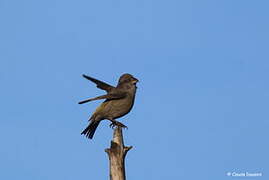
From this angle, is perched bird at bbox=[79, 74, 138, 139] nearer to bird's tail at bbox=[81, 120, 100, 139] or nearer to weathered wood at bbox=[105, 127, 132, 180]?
bird's tail at bbox=[81, 120, 100, 139]

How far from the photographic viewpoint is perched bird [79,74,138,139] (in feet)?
53.2

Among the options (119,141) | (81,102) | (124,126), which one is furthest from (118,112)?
(119,141)

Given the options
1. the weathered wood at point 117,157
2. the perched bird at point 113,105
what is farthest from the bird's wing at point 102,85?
the weathered wood at point 117,157

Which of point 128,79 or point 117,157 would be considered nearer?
point 117,157

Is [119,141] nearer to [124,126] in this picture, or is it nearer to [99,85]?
[124,126]

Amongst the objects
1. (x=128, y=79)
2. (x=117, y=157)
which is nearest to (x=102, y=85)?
(x=128, y=79)

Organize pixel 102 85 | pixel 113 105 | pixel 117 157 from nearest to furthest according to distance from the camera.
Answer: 1. pixel 117 157
2. pixel 113 105
3. pixel 102 85

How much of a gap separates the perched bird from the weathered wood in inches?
160

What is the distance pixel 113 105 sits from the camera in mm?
16203

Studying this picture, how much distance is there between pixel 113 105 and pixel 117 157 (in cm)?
491

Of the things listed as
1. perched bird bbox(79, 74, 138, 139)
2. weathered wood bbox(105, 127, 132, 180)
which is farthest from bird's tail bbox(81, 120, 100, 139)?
weathered wood bbox(105, 127, 132, 180)

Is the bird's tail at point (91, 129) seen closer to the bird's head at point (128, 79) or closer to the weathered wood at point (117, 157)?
the bird's head at point (128, 79)

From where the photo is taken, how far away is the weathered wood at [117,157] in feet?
36.2

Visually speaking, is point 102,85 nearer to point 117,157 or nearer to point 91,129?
point 91,129
